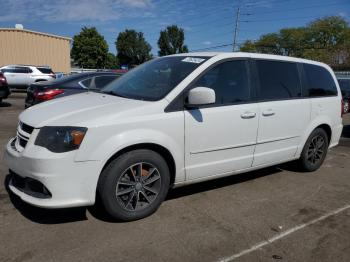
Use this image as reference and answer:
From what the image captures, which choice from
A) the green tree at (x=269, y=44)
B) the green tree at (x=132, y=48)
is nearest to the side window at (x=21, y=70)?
the green tree at (x=132, y=48)

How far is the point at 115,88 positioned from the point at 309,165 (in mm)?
3279

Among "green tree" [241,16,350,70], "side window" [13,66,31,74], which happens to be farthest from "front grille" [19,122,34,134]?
"green tree" [241,16,350,70]

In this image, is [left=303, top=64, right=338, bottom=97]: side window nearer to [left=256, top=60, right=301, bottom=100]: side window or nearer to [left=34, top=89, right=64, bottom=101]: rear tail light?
[left=256, top=60, right=301, bottom=100]: side window

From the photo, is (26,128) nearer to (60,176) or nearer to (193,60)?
(60,176)

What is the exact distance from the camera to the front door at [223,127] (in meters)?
3.96

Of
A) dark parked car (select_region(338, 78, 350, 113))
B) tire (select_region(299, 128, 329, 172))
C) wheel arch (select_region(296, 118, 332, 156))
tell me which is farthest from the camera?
dark parked car (select_region(338, 78, 350, 113))

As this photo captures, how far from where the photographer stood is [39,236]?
3.33 m

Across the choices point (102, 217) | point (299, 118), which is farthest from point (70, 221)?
point (299, 118)

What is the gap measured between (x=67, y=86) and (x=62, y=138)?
513 centimetres

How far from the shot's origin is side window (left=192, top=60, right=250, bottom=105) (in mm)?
4176

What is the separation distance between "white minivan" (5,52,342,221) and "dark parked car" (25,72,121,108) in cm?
349

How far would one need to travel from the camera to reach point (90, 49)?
63.7m

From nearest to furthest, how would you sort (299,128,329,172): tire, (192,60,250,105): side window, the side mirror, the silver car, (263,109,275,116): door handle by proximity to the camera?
the side mirror
(192,60,250,105): side window
(263,109,275,116): door handle
(299,128,329,172): tire
the silver car

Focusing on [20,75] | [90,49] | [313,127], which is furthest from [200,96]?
[90,49]
